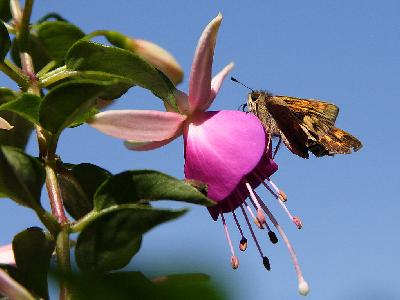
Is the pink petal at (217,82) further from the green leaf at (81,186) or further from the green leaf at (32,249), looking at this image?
the green leaf at (32,249)

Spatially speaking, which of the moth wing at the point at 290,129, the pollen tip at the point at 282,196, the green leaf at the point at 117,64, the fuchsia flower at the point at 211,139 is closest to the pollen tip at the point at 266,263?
the fuchsia flower at the point at 211,139

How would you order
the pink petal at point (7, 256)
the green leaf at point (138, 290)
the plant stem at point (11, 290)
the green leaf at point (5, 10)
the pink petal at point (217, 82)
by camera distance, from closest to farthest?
1. the green leaf at point (138, 290)
2. the plant stem at point (11, 290)
3. the pink petal at point (7, 256)
4. the pink petal at point (217, 82)
5. the green leaf at point (5, 10)

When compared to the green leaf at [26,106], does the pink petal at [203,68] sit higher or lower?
higher

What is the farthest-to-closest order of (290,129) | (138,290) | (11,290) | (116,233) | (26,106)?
(290,129) → (26,106) → (116,233) → (11,290) → (138,290)

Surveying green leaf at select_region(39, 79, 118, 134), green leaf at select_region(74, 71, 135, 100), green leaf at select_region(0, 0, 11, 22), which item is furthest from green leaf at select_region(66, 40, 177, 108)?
green leaf at select_region(0, 0, 11, 22)

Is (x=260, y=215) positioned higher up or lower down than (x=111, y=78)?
lower down

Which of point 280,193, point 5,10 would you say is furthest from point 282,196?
point 5,10

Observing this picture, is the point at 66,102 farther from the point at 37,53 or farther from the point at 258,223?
the point at 37,53
